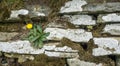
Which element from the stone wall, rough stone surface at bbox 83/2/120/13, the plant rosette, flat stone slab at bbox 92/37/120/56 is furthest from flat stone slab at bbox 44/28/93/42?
rough stone surface at bbox 83/2/120/13

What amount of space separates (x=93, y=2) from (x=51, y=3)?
88cm

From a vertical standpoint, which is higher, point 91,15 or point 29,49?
point 91,15

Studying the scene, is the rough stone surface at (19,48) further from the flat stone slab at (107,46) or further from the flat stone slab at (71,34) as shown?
the flat stone slab at (107,46)

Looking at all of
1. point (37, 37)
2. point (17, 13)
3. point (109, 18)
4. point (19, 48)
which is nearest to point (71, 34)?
point (37, 37)

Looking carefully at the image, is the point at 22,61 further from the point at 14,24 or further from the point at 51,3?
the point at 51,3

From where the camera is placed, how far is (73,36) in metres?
5.03

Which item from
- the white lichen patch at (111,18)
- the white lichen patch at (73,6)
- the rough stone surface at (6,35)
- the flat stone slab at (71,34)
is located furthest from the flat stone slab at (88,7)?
the rough stone surface at (6,35)

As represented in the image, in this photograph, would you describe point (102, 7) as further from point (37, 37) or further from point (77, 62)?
point (37, 37)

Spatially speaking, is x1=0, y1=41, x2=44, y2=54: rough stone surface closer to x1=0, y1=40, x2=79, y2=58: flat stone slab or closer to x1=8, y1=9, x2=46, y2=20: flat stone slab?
x1=0, y1=40, x2=79, y2=58: flat stone slab

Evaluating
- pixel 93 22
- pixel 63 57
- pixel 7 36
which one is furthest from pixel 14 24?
pixel 93 22

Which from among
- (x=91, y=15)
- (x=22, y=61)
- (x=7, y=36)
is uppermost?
(x=91, y=15)

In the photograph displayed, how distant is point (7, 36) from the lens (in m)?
5.36

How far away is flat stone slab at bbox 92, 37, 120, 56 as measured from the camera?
482 centimetres

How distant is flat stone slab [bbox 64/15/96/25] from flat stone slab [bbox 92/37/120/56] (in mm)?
398
